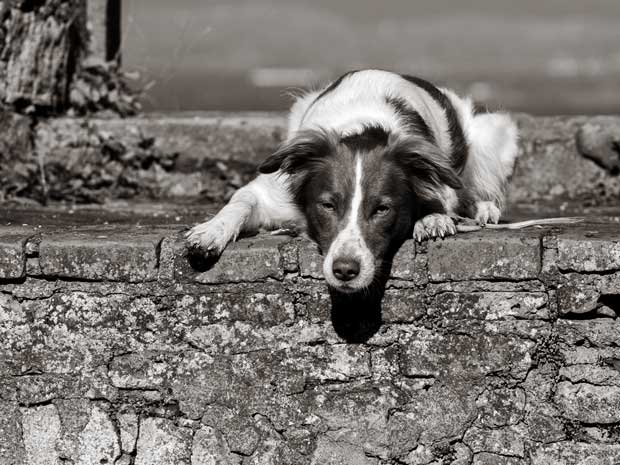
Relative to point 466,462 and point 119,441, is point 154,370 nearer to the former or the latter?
point 119,441

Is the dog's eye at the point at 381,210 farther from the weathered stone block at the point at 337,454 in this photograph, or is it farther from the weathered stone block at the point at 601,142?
the weathered stone block at the point at 601,142

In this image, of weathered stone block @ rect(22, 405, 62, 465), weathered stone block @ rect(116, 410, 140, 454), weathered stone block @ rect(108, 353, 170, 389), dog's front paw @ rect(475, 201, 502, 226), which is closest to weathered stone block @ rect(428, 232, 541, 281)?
dog's front paw @ rect(475, 201, 502, 226)

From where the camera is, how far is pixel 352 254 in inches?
194

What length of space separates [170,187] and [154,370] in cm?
284

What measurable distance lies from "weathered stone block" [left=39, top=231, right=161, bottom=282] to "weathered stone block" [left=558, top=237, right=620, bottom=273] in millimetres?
1838

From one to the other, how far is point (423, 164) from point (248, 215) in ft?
2.96

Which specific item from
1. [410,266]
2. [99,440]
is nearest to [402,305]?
[410,266]

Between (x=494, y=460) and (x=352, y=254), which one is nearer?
(x=352, y=254)

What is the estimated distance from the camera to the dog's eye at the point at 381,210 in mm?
5215

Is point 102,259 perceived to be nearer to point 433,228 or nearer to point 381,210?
point 381,210

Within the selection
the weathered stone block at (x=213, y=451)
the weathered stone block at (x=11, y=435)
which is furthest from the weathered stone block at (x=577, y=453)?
the weathered stone block at (x=11, y=435)

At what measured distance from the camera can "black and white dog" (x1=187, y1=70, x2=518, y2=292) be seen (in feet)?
16.8

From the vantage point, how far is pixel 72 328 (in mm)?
5230

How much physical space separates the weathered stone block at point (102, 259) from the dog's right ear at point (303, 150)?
681 millimetres
